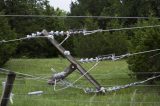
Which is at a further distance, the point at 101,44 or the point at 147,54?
the point at 101,44

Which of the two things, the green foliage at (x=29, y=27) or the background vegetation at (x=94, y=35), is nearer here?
the background vegetation at (x=94, y=35)

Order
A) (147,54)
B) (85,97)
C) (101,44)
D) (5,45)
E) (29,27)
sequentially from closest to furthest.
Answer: (85,97) → (147,54) → (5,45) → (101,44) → (29,27)

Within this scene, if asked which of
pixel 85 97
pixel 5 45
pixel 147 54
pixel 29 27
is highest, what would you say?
pixel 147 54

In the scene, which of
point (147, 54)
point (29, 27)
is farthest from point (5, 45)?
point (29, 27)

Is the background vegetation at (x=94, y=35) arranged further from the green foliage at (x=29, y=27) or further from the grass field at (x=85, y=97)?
the grass field at (x=85, y=97)

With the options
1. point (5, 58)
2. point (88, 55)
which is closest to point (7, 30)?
point (5, 58)

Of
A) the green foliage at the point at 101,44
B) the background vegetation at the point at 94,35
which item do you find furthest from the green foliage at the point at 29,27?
the green foliage at the point at 101,44

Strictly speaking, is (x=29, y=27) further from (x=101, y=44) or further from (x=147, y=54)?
(x=147, y=54)

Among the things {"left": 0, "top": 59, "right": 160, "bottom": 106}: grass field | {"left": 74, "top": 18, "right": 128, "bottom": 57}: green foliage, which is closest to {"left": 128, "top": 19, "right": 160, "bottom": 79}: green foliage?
{"left": 0, "top": 59, "right": 160, "bottom": 106}: grass field

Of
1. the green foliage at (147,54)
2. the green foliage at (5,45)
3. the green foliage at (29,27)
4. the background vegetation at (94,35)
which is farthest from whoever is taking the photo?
the green foliage at (29,27)

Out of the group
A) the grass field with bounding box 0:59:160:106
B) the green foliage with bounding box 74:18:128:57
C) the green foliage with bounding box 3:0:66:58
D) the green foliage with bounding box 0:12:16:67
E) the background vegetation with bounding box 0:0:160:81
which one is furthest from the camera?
the green foliage with bounding box 3:0:66:58

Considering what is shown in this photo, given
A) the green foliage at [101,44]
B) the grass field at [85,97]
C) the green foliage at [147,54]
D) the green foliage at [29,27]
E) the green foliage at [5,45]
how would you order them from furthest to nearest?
the green foliage at [29,27] → the green foliage at [101,44] → the green foliage at [5,45] → the green foliage at [147,54] → the grass field at [85,97]

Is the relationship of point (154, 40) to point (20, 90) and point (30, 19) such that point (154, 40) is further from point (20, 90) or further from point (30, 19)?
point (30, 19)

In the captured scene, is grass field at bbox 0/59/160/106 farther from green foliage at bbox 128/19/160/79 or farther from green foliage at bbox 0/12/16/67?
green foliage at bbox 0/12/16/67
